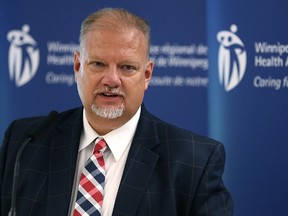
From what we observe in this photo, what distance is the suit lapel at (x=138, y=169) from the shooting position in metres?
2.05

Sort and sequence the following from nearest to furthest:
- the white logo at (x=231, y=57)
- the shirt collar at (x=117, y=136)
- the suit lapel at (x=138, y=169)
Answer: the suit lapel at (x=138, y=169), the shirt collar at (x=117, y=136), the white logo at (x=231, y=57)

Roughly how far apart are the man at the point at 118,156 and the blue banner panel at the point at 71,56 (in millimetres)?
988

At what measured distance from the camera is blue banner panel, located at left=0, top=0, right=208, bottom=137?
10.5 feet

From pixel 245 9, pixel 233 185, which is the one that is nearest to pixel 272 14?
pixel 245 9

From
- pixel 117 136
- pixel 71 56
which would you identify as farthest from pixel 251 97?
pixel 117 136

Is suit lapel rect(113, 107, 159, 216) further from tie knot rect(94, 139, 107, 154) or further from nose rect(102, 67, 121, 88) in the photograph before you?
nose rect(102, 67, 121, 88)

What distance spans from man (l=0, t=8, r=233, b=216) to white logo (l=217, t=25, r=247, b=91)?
101 cm

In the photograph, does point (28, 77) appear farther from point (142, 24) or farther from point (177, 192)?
point (177, 192)

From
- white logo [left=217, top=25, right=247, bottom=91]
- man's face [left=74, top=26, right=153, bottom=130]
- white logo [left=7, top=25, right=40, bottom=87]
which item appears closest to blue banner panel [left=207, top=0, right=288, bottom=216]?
white logo [left=217, top=25, right=247, bottom=91]

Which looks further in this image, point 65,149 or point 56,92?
point 56,92

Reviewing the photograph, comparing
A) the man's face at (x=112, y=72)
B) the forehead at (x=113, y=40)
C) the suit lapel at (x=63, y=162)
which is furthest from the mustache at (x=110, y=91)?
the suit lapel at (x=63, y=162)

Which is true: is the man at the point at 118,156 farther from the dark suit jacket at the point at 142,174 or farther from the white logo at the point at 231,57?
the white logo at the point at 231,57

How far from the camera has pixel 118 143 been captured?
2203mm

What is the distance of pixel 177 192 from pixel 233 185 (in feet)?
4.05
